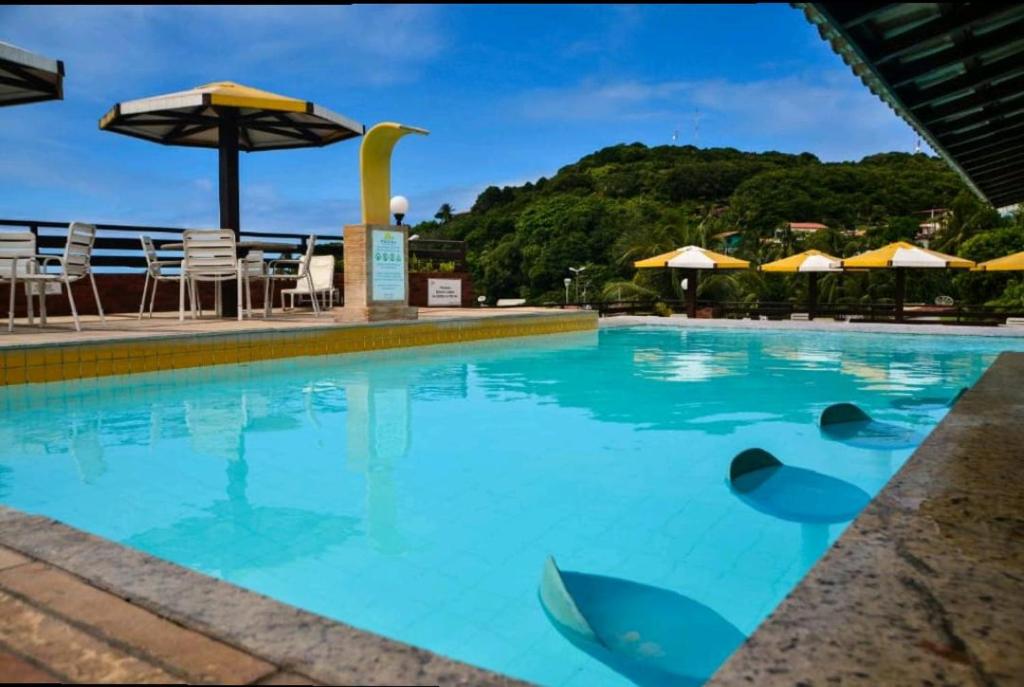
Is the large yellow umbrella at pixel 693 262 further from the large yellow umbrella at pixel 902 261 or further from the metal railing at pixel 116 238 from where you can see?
the metal railing at pixel 116 238

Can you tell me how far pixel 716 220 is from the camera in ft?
106

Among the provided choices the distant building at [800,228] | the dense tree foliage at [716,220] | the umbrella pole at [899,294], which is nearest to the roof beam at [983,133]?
the umbrella pole at [899,294]

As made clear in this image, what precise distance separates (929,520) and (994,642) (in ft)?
2.11

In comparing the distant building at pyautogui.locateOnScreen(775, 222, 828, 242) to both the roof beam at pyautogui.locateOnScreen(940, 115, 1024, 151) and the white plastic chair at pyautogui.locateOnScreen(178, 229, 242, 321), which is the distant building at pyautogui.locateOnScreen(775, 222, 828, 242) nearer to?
the white plastic chair at pyautogui.locateOnScreen(178, 229, 242, 321)

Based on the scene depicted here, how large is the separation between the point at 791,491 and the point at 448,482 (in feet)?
5.68

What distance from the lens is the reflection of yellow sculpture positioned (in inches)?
373

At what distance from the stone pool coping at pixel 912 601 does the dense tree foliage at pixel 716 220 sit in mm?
20037

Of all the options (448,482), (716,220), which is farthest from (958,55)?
(716,220)

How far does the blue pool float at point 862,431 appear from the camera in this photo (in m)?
4.85

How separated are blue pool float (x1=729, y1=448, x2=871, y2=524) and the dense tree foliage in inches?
700

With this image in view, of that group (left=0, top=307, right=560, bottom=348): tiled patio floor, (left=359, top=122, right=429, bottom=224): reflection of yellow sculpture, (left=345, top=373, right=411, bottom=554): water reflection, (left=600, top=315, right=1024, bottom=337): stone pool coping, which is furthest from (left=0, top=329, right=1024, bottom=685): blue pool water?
(left=600, top=315, right=1024, bottom=337): stone pool coping

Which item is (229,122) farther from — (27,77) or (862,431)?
(862,431)

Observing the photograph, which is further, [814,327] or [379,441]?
[814,327]

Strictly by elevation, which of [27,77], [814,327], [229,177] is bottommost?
[814,327]
